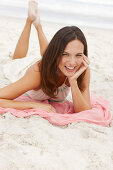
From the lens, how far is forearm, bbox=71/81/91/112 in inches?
112

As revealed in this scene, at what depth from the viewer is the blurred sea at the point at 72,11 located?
8.75 meters

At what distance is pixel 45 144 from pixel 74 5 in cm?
1070

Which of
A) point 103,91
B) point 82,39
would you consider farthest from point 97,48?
point 82,39

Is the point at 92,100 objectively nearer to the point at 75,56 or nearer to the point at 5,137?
the point at 75,56

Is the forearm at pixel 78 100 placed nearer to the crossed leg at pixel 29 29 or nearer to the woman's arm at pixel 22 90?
the woman's arm at pixel 22 90

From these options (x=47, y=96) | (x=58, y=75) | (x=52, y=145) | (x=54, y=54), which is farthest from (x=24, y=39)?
(x=52, y=145)

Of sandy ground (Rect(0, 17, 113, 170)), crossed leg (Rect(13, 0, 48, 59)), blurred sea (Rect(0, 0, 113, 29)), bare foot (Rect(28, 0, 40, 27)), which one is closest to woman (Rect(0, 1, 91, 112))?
sandy ground (Rect(0, 17, 113, 170))

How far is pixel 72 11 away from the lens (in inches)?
419

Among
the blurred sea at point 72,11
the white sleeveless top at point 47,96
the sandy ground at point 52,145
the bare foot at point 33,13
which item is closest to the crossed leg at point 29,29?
the bare foot at point 33,13

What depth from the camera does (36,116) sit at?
2.79 metres

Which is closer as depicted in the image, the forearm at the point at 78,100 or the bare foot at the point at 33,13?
the forearm at the point at 78,100

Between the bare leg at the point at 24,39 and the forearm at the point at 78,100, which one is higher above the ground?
the bare leg at the point at 24,39

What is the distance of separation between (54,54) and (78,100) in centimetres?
60

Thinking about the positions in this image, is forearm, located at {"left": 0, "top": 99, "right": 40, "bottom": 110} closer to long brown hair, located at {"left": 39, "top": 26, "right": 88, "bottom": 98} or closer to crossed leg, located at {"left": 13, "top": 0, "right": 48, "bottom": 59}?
long brown hair, located at {"left": 39, "top": 26, "right": 88, "bottom": 98}
